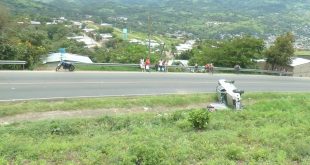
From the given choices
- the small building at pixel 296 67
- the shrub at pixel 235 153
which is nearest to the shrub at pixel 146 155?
the shrub at pixel 235 153

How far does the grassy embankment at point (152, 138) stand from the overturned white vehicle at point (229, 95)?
66cm

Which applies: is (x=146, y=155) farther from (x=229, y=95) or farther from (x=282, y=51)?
(x=282, y=51)

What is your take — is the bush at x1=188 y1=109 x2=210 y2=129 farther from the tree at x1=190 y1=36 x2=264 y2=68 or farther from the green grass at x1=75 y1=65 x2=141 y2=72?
the tree at x1=190 y1=36 x2=264 y2=68

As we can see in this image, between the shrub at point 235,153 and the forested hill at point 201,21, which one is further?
the forested hill at point 201,21

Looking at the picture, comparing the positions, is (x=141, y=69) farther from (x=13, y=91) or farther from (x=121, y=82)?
(x=13, y=91)

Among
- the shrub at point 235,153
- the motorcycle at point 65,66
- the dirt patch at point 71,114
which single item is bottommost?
the shrub at point 235,153

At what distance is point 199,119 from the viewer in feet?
53.7

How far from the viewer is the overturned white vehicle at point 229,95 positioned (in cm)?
2102

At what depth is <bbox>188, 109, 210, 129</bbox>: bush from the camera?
53.7 feet

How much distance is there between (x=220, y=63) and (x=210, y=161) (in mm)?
39121

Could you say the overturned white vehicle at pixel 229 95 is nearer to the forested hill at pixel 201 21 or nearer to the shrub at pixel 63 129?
the shrub at pixel 63 129

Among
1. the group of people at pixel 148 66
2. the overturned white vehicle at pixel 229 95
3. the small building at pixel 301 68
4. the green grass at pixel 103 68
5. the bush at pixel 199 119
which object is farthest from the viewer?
the small building at pixel 301 68

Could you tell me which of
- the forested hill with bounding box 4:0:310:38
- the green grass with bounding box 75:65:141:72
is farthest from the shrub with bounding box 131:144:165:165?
the forested hill with bounding box 4:0:310:38

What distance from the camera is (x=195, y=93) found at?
968 inches
